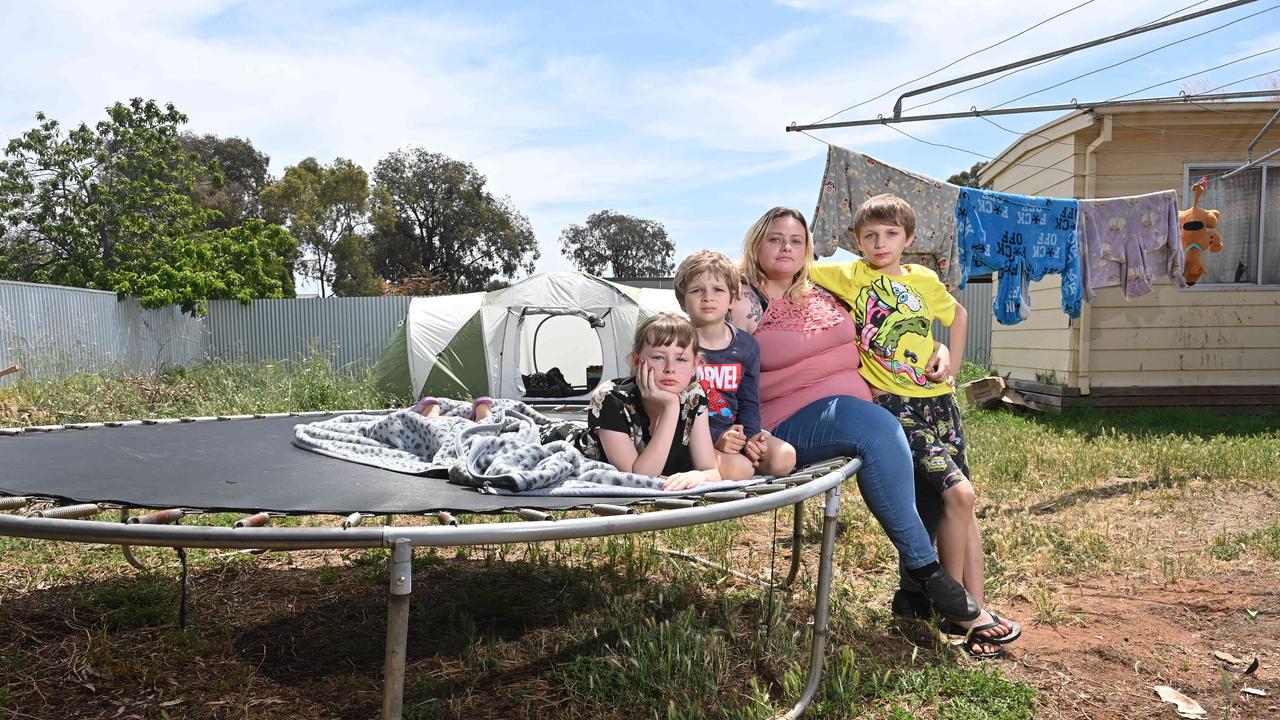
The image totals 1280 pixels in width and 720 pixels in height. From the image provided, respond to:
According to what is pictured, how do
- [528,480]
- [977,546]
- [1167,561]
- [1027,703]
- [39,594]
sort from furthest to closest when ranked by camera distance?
[1167,561]
[39,594]
[977,546]
[1027,703]
[528,480]

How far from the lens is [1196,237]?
659cm

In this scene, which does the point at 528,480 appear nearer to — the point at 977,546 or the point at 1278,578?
Result: the point at 977,546

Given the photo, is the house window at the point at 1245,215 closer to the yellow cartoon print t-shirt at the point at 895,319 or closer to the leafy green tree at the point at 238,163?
the yellow cartoon print t-shirt at the point at 895,319

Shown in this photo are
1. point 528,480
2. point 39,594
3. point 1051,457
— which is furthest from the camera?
point 1051,457

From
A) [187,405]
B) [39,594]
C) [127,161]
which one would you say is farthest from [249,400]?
[127,161]

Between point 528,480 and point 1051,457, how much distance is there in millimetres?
4612

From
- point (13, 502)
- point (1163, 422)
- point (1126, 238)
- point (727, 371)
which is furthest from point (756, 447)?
point (1163, 422)

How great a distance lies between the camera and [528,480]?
211 centimetres

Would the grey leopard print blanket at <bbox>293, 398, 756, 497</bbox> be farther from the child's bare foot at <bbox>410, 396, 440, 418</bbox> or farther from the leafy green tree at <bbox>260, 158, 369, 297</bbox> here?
the leafy green tree at <bbox>260, 158, 369, 297</bbox>

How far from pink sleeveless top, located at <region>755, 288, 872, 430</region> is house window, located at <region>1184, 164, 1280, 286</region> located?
6.21m

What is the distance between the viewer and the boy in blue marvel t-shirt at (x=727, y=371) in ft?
7.72

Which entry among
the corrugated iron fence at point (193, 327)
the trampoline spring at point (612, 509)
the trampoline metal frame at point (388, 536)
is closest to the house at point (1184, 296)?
the trampoline spring at point (612, 509)

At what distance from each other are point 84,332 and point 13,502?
1135cm

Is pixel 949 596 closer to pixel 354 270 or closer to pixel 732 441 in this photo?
→ pixel 732 441
